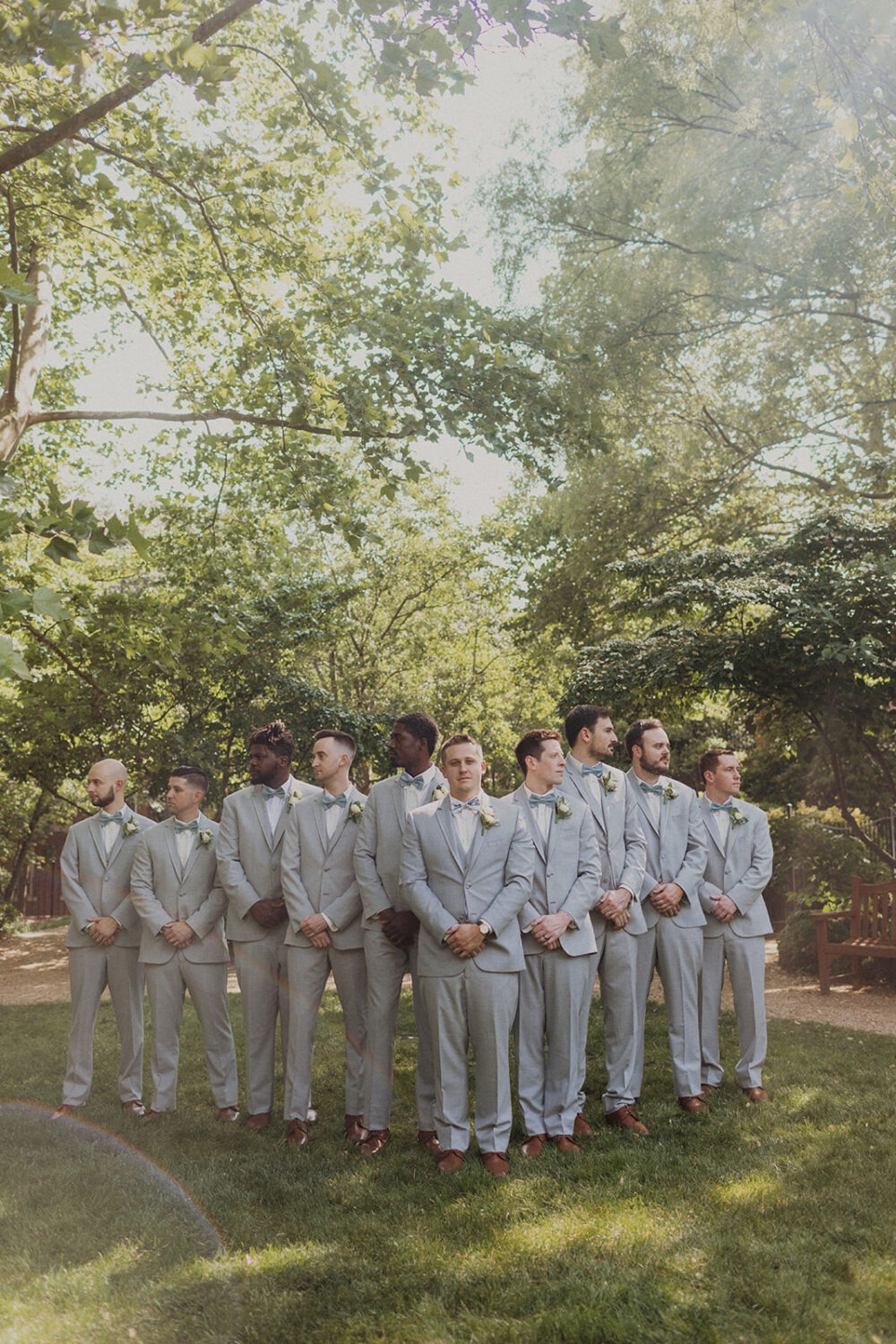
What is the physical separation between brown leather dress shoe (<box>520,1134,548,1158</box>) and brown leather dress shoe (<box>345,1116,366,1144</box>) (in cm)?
87

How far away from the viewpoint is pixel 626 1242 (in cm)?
407

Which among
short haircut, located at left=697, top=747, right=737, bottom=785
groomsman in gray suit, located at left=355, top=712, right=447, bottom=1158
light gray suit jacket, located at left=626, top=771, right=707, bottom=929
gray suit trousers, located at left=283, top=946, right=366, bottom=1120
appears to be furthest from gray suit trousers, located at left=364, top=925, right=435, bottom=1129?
short haircut, located at left=697, top=747, right=737, bottom=785

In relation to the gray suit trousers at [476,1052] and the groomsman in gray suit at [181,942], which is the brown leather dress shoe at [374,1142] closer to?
the gray suit trousers at [476,1052]

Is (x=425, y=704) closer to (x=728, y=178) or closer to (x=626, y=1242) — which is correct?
(x=728, y=178)

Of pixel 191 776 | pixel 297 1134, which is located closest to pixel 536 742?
pixel 191 776

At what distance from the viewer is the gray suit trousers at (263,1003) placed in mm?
5996

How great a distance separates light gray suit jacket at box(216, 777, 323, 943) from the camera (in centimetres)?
606

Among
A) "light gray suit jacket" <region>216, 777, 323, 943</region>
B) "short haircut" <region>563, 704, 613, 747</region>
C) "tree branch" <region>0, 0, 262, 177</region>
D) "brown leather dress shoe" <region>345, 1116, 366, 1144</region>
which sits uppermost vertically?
"tree branch" <region>0, 0, 262, 177</region>

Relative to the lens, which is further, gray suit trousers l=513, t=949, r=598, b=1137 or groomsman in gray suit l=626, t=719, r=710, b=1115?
groomsman in gray suit l=626, t=719, r=710, b=1115

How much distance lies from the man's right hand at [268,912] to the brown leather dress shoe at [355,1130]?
1.12 meters

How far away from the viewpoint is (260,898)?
19.9 ft

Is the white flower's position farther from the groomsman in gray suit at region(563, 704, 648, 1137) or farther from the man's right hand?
the man's right hand

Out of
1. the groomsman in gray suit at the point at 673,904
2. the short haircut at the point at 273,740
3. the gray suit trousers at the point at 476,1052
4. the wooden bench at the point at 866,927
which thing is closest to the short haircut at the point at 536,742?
the groomsman in gray suit at the point at 673,904

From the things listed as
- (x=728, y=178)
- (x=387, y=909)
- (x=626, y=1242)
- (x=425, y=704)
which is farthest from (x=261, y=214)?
(x=425, y=704)
